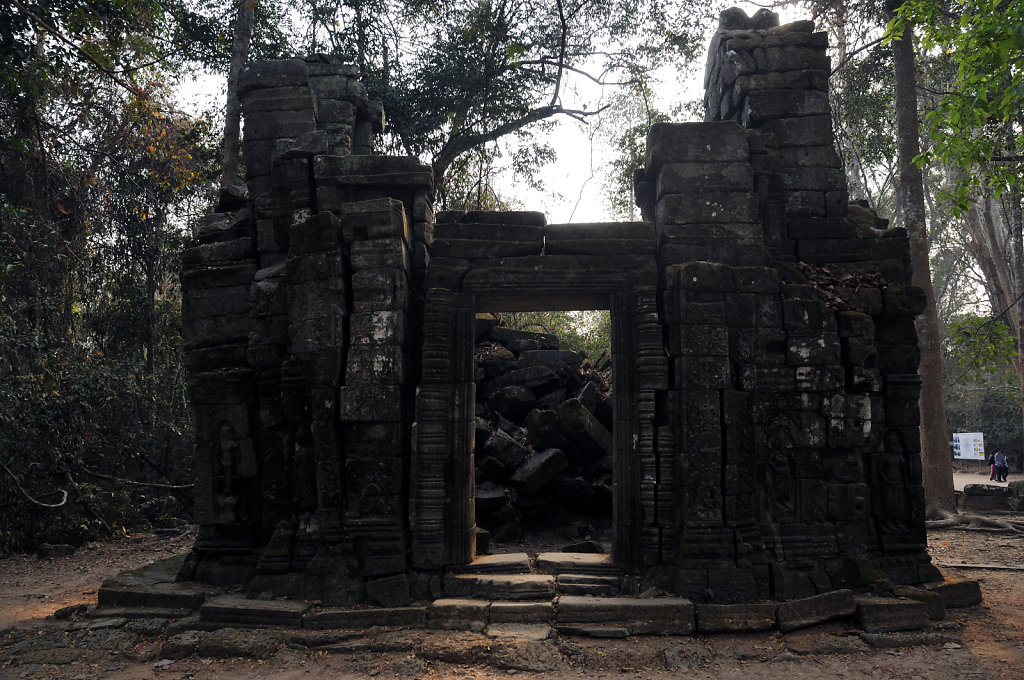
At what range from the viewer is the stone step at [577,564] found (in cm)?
629

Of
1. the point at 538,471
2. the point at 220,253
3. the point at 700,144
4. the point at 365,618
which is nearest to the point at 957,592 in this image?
the point at 538,471

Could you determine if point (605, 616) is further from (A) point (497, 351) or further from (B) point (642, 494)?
(A) point (497, 351)

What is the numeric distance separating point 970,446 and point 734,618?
24476 millimetres

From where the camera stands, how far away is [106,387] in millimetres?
10562

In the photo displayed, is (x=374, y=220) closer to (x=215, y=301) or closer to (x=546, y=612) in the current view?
(x=215, y=301)

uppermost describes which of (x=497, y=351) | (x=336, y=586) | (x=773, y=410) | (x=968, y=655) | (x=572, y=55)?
(x=572, y=55)

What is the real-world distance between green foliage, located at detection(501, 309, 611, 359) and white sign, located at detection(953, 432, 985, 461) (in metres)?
14.6

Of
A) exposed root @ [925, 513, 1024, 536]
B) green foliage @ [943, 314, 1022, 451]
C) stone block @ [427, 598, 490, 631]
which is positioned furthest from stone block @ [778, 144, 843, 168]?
green foliage @ [943, 314, 1022, 451]

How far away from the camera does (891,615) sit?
222 inches

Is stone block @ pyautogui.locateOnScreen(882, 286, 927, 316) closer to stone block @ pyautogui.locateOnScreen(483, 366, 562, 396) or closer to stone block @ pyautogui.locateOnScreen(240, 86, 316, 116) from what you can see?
stone block @ pyautogui.locateOnScreen(483, 366, 562, 396)

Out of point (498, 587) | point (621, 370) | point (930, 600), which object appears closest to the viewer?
point (930, 600)

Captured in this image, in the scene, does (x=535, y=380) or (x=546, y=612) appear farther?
(x=535, y=380)

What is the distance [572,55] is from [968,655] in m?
14.8

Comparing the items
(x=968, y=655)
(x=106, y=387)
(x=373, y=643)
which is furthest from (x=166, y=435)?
(x=968, y=655)
